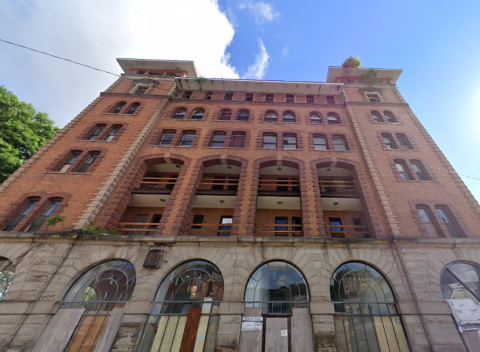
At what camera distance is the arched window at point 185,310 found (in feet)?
29.3

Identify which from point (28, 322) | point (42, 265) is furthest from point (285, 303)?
point (42, 265)

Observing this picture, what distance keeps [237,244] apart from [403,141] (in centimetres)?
1612

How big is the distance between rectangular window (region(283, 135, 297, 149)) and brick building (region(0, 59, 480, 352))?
17 cm

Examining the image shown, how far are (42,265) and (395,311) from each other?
16.5 meters

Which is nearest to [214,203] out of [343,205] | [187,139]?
[187,139]

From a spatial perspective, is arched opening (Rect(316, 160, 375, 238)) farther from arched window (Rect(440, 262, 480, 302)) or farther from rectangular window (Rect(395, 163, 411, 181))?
arched window (Rect(440, 262, 480, 302))

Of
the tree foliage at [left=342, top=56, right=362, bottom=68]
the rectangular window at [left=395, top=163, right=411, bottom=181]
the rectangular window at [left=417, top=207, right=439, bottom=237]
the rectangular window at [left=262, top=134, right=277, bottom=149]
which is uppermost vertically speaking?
the tree foliage at [left=342, top=56, right=362, bottom=68]

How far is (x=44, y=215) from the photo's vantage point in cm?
1255

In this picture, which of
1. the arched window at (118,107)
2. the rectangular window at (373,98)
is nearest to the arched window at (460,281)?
the rectangular window at (373,98)

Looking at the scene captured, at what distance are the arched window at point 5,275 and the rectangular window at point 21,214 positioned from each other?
6.90 ft

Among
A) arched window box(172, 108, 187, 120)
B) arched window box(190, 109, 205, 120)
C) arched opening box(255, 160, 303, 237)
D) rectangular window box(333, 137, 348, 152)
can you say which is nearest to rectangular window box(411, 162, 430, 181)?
rectangular window box(333, 137, 348, 152)

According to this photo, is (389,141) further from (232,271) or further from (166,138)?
(166,138)

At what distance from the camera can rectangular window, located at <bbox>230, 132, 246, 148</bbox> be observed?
1823 cm

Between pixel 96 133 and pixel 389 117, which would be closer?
pixel 96 133
